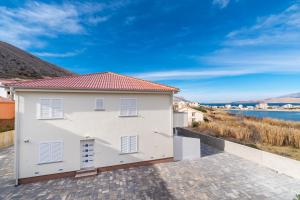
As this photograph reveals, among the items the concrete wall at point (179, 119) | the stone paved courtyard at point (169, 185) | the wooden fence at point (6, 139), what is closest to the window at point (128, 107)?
the concrete wall at point (179, 119)

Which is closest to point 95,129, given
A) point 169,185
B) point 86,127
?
point 86,127

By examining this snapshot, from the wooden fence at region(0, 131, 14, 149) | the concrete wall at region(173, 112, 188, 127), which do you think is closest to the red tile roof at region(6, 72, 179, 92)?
the concrete wall at region(173, 112, 188, 127)

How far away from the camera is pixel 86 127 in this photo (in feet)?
34.4

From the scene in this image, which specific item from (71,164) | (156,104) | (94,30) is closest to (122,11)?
(94,30)

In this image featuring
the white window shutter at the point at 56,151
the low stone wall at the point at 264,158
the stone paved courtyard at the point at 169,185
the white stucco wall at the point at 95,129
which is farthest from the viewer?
the low stone wall at the point at 264,158

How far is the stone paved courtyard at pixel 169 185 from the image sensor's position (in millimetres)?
8070

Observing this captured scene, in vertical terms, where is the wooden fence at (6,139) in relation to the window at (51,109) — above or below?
below

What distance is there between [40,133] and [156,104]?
25.9 ft

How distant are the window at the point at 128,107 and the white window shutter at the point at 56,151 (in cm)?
437

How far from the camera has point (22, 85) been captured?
9.06m

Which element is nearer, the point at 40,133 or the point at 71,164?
the point at 40,133

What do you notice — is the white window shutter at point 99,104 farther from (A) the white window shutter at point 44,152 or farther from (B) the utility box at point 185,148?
(B) the utility box at point 185,148

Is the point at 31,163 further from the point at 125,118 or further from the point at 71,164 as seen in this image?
the point at 125,118

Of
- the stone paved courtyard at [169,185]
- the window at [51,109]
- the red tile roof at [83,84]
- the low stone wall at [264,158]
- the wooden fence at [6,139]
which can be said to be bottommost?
the stone paved courtyard at [169,185]
